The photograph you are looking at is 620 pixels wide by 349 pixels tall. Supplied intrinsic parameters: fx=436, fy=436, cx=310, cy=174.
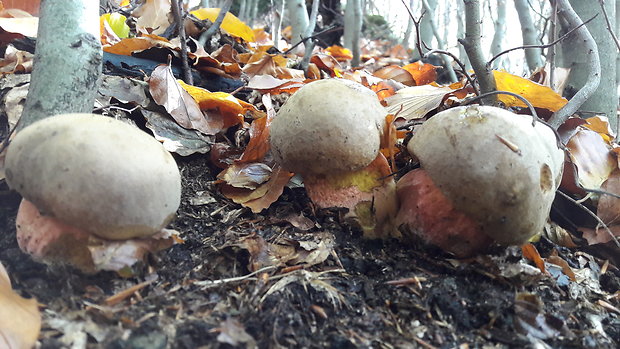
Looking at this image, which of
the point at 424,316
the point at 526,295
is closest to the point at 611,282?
the point at 526,295

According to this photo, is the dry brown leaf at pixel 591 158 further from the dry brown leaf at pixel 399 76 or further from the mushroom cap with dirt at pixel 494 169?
the dry brown leaf at pixel 399 76

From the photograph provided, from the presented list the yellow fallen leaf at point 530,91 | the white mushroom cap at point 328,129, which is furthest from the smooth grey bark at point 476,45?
the white mushroom cap at point 328,129

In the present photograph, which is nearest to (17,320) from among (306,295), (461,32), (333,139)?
(306,295)

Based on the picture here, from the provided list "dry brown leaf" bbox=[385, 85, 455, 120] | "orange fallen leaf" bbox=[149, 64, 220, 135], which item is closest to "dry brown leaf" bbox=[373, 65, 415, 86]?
"dry brown leaf" bbox=[385, 85, 455, 120]

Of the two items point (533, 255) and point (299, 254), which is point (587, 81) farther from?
point (299, 254)

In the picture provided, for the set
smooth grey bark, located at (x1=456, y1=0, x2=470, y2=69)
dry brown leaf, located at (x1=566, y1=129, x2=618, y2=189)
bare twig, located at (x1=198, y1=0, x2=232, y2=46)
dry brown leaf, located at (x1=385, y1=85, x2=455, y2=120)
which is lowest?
smooth grey bark, located at (x1=456, y1=0, x2=470, y2=69)

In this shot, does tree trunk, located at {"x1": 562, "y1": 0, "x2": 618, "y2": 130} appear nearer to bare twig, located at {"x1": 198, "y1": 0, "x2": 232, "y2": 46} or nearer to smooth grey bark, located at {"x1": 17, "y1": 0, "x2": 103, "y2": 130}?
bare twig, located at {"x1": 198, "y1": 0, "x2": 232, "y2": 46}
